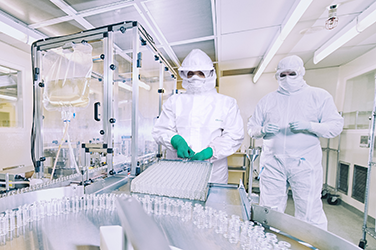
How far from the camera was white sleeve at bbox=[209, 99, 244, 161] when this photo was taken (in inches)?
50.6

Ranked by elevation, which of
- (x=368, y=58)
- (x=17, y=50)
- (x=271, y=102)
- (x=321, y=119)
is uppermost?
(x=17, y=50)

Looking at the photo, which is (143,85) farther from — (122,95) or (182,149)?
(182,149)

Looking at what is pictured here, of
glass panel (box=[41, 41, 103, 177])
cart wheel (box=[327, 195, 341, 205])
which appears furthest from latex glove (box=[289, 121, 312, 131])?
cart wheel (box=[327, 195, 341, 205])

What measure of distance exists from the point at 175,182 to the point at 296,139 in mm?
1206

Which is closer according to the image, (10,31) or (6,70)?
(10,31)

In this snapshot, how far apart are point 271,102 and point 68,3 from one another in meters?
2.28

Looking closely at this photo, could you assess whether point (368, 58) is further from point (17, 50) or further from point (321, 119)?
point (17, 50)

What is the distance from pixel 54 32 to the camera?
2.25 m

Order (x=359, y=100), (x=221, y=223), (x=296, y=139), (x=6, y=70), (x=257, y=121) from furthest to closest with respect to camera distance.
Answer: (x=6, y=70), (x=359, y=100), (x=257, y=121), (x=296, y=139), (x=221, y=223)

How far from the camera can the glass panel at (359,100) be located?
222 cm

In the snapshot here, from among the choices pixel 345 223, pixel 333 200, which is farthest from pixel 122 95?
pixel 333 200

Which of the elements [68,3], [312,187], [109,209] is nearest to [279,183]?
[312,187]

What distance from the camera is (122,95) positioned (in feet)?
4.89

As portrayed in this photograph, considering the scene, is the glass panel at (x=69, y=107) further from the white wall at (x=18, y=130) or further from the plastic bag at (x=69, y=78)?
the white wall at (x=18, y=130)
